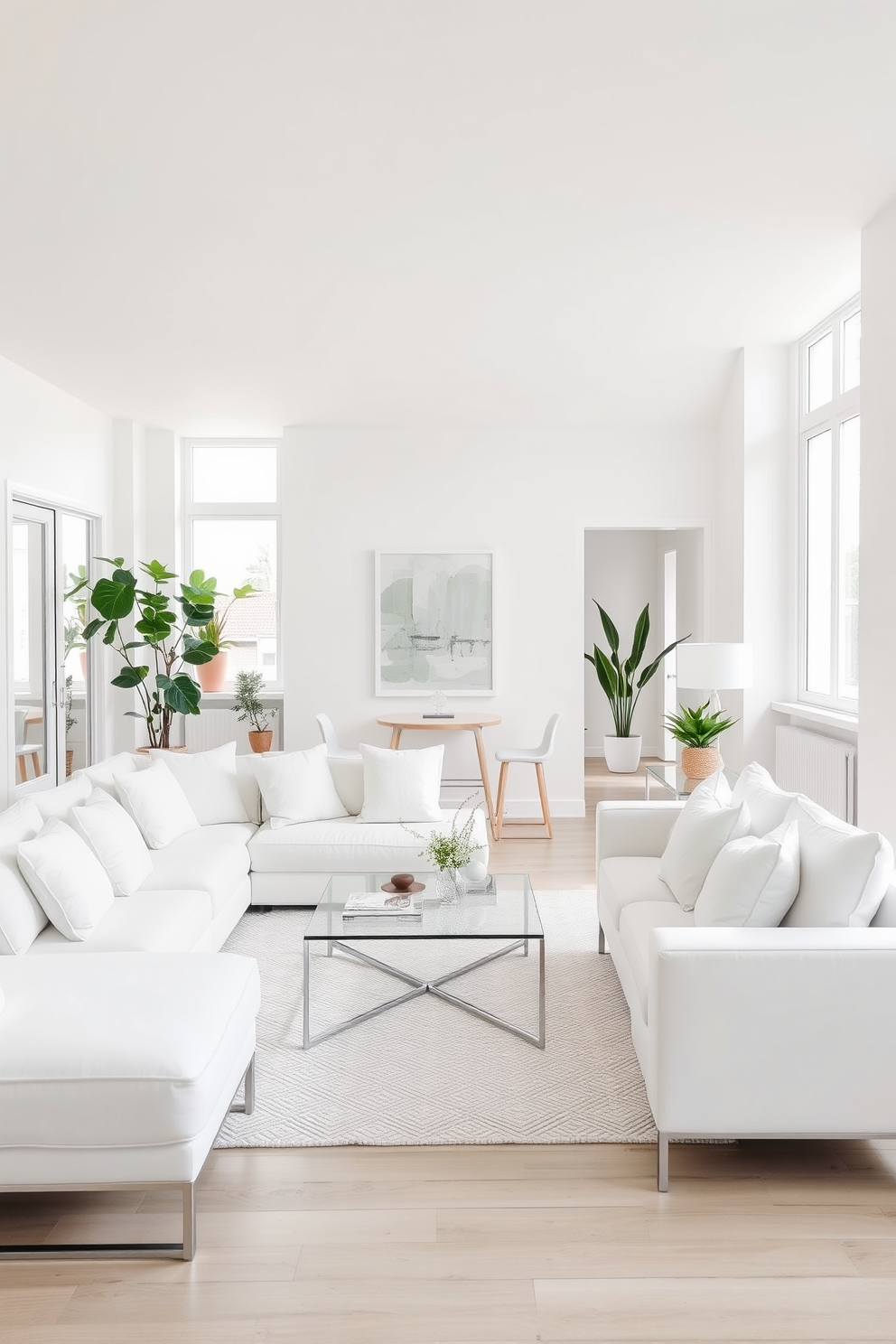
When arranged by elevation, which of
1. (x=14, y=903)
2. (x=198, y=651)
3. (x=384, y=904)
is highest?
(x=198, y=651)

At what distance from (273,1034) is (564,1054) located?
980mm

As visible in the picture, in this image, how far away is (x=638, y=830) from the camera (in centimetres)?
401

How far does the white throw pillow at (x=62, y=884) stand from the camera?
9.87 feet

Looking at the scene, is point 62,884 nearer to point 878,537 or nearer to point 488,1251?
point 488,1251

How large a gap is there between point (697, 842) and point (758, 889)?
2.13 feet

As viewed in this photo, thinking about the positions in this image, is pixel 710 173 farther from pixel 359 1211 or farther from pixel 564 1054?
pixel 359 1211

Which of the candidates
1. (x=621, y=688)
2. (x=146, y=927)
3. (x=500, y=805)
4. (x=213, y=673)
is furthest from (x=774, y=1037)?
(x=621, y=688)

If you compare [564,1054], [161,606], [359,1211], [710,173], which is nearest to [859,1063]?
[564,1054]

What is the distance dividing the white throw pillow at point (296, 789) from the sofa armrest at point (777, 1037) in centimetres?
271

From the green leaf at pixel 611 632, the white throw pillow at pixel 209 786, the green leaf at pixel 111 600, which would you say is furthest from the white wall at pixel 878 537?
the green leaf at pixel 111 600

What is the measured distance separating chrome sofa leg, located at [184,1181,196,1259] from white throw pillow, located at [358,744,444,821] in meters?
2.73

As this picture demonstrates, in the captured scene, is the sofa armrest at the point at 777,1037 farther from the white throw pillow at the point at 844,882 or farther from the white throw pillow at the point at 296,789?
the white throw pillow at the point at 296,789

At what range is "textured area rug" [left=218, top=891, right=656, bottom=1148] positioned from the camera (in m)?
2.67

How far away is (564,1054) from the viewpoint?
310 cm
